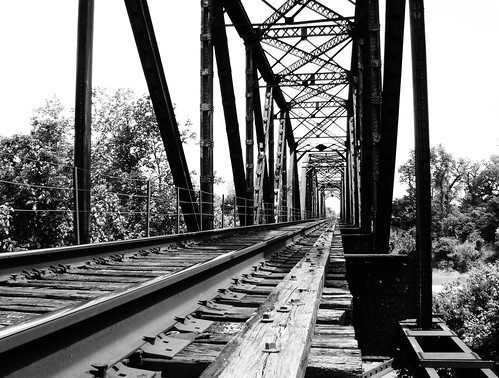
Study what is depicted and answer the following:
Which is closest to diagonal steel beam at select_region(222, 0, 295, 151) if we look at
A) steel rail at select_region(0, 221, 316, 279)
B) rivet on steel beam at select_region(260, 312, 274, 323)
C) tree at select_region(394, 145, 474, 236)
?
steel rail at select_region(0, 221, 316, 279)

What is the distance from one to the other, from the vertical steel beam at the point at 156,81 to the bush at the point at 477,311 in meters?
17.2

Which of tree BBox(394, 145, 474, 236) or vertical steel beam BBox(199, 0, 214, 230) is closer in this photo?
vertical steel beam BBox(199, 0, 214, 230)

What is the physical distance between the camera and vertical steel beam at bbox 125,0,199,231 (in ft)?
23.0

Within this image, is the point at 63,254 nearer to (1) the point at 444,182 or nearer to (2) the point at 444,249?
(2) the point at 444,249

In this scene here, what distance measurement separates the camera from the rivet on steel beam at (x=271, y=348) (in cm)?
143

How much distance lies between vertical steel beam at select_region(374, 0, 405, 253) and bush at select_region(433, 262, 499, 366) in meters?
15.1

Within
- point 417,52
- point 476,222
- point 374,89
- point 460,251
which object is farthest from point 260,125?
point 476,222

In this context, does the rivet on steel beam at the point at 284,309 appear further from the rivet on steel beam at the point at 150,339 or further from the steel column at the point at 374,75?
the steel column at the point at 374,75

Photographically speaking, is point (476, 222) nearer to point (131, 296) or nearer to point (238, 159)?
point (238, 159)

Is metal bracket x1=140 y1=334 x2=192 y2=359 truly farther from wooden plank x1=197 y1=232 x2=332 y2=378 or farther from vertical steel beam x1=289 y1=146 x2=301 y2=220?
vertical steel beam x1=289 y1=146 x2=301 y2=220

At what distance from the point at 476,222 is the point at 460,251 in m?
8.77

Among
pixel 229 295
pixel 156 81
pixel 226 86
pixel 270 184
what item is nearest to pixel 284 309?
pixel 229 295

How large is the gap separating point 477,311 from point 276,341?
2758cm

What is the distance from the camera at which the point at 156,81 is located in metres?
7.29
